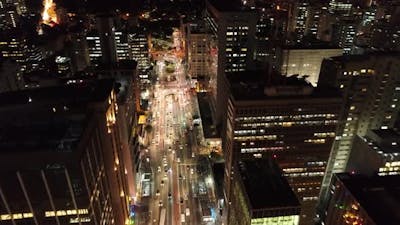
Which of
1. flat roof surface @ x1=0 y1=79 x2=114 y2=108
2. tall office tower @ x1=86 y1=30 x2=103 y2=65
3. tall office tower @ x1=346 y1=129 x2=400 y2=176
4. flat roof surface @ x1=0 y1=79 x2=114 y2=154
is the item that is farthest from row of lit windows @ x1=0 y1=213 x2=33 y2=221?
tall office tower @ x1=86 y1=30 x2=103 y2=65

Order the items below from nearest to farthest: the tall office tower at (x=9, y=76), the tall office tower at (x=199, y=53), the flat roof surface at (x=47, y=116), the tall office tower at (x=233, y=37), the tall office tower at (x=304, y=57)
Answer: the flat roof surface at (x=47, y=116), the tall office tower at (x=304, y=57), the tall office tower at (x=233, y=37), the tall office tower at (x=9, y=76), the tall office tower at (x=199, y=53)

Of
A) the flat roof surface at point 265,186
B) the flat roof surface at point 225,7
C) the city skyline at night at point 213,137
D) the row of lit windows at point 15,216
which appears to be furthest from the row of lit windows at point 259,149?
the flat roof surface at point 225,7

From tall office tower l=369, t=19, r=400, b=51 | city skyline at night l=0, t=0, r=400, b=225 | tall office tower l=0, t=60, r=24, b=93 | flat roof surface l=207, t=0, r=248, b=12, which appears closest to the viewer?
city skyline at night l=0, t=0, r=400, b=225

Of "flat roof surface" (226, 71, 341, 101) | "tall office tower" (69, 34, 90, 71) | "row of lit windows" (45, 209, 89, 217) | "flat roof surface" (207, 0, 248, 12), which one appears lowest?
"tall office tower" (69, 34, 90, 71)

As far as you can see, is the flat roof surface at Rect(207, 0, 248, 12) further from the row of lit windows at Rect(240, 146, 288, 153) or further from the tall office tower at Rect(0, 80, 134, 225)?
the tall office tower at Rect(0, 80, 134, 225)

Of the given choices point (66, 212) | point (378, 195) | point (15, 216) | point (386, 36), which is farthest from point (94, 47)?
point (386, 36)

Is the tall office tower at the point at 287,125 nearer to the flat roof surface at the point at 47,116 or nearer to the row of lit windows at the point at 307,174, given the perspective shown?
the row of lit windows at the point at 307,174
